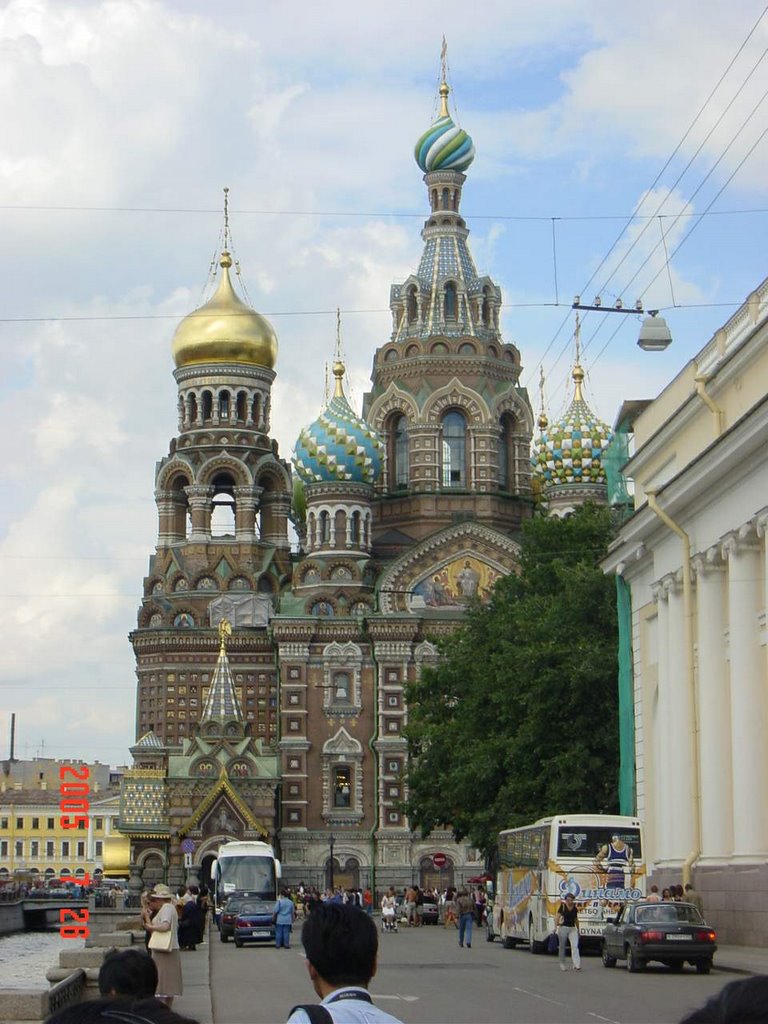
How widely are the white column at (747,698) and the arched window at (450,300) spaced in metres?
51.1

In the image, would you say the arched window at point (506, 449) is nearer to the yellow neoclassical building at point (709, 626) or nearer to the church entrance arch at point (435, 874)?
the church entrance arch at point (435, 874)

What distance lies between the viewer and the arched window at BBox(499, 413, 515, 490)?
77750 millimetres

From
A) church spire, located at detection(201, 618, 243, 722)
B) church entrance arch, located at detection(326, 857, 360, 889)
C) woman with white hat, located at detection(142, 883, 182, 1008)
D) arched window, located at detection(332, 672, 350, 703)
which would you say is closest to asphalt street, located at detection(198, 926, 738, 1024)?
woman with white hat, located at detection(142, 883, 182, 1008)

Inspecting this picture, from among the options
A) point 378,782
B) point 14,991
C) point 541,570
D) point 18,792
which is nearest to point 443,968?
point 14,991

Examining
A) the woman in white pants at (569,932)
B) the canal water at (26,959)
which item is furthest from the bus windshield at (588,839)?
the canal water at (26,959)

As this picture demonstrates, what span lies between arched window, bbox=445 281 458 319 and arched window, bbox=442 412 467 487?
16.0 ft

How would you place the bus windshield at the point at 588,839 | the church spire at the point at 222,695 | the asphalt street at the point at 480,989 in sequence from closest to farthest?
1. the asphalt street at the point at 480,989
2. the bus windshield at the point at 588,839
3. the church spire at the point at 222,695

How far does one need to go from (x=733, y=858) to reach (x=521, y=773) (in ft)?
49.0

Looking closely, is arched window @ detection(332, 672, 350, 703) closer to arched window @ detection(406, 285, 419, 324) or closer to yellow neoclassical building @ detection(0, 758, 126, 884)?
arched window @ detection(406, 285, 419, 324)

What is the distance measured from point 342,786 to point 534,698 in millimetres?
29764

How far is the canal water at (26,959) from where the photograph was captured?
2964 cm

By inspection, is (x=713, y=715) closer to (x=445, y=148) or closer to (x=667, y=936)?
(x=667, y=936)

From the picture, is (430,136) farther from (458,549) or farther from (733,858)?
(733,858)

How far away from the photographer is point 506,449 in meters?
78.5
